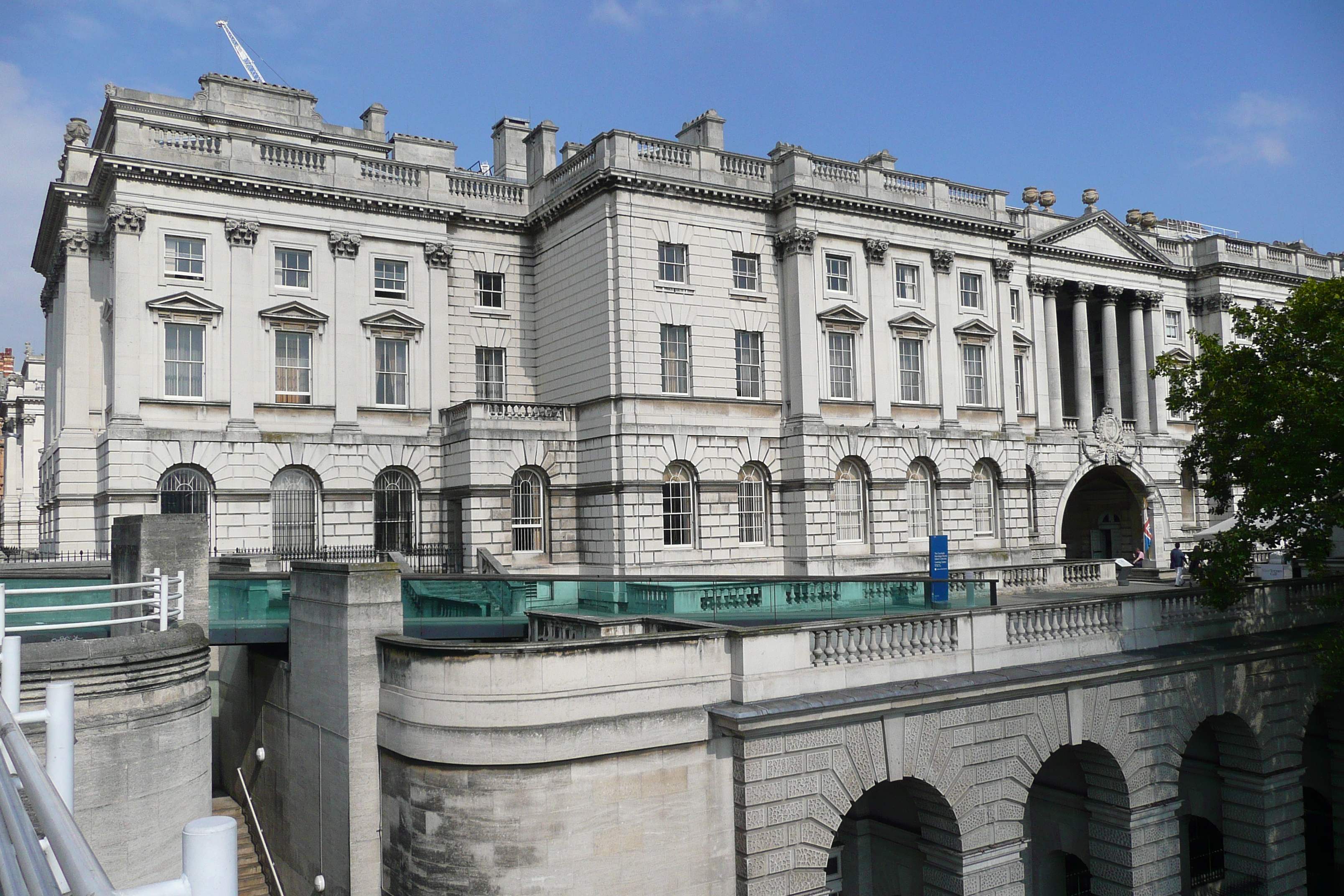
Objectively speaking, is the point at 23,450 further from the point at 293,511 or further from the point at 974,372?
the point at 974,372

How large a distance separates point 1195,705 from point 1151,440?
102ft

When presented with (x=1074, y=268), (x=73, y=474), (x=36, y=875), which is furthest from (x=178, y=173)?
(x=1074, y=268)

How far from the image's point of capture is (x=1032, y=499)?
4628cm

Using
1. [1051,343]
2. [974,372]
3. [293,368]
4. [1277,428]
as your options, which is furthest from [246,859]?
[1051,343]

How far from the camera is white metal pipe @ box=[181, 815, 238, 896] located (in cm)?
231

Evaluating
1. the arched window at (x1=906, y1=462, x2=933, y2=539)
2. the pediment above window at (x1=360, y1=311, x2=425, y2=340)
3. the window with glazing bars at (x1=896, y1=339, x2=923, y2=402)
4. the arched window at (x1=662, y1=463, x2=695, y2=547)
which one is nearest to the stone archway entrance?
the arched window at (x1=906, y1=462, x2=933, y2=539)

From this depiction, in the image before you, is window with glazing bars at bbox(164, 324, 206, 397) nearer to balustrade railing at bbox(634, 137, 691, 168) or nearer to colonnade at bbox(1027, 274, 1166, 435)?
balustrade railing at bbox(634, 137, 691, 168)

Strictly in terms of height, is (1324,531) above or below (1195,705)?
above

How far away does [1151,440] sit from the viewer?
49.5 metres


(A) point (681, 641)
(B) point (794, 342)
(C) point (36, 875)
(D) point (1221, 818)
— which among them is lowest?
(D) point (1221, 818)

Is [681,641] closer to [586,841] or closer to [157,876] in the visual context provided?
[586,841]

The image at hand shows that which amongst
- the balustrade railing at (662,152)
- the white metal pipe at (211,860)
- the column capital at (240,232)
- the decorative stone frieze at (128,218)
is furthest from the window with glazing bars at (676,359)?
the white metal pipe at (211,860)

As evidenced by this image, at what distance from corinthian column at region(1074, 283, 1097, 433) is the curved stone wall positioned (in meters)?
42.7

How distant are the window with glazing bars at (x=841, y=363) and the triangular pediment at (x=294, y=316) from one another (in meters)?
18.6
